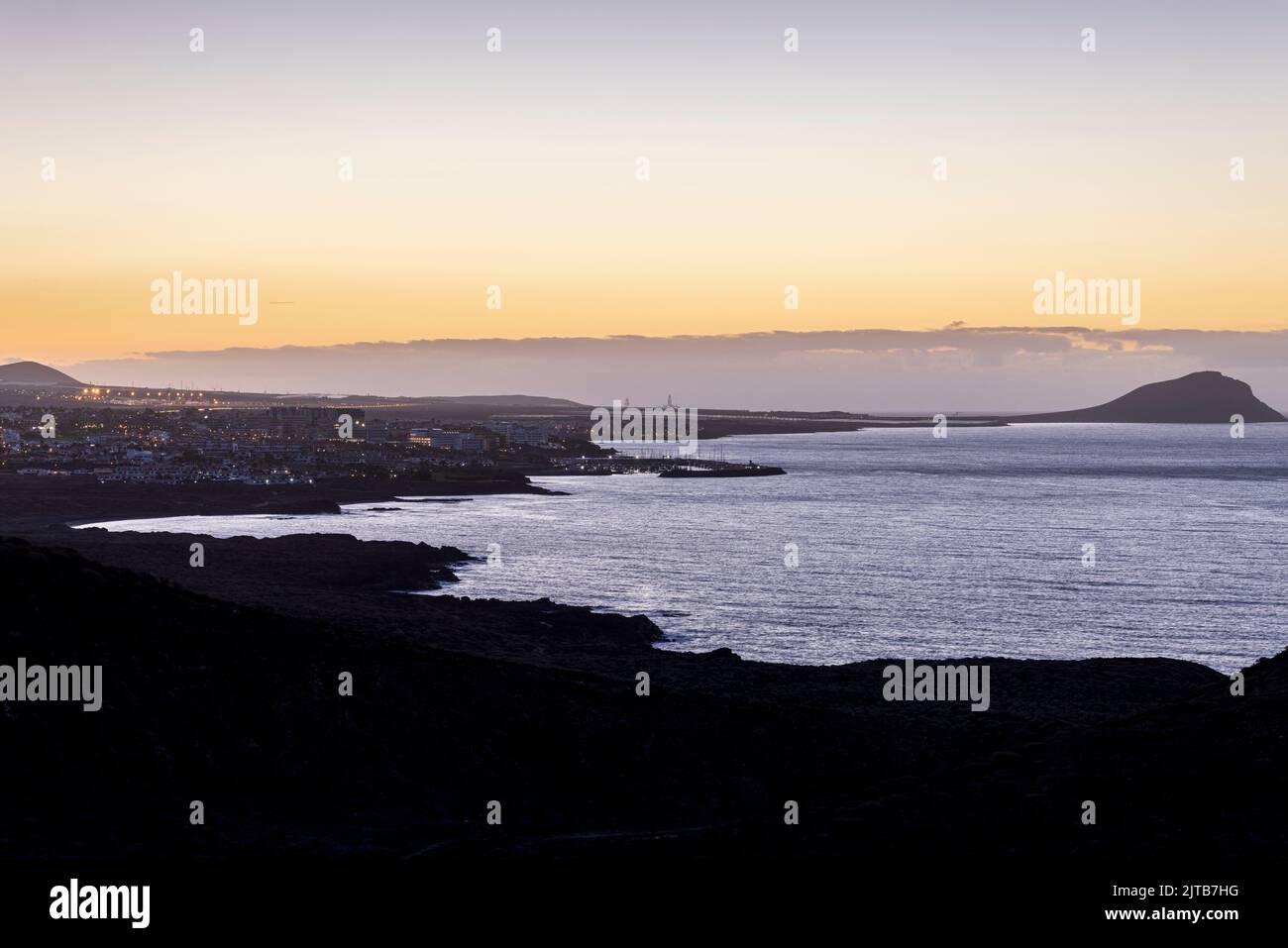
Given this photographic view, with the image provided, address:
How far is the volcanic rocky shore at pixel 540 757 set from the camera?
17047 millimetres

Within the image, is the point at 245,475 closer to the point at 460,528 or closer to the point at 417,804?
the point at 460,528

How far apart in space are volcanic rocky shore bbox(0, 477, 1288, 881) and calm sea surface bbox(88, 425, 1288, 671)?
15.8m

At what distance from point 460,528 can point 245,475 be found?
52441 millimetres

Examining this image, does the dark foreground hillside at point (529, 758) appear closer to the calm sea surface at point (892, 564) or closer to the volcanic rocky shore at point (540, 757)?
the volcanic rocky shore at point (540, 757)

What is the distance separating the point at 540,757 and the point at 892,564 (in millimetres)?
48780

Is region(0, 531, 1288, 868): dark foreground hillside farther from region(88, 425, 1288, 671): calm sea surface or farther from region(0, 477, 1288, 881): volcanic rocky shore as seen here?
region(88, 425, 1288, 671): calm sea surface

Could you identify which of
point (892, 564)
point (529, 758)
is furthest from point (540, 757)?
point (892, 564)

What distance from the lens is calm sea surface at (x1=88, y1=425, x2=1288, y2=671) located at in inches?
1780

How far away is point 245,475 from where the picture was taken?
131000 millimetres

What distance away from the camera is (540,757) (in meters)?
21.8

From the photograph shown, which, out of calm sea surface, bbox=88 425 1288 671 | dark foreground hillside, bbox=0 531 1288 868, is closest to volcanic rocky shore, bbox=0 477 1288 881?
dark foreground hillside, bbox=0 531 1288 868

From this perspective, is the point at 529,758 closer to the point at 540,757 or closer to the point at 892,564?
the point at 540,757

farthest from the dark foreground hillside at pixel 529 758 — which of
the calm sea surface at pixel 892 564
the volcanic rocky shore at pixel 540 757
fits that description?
the calm sea surface at pixel 892 564
